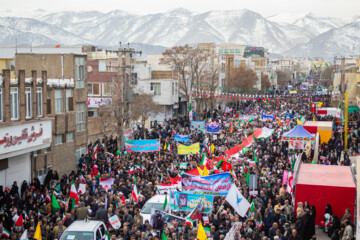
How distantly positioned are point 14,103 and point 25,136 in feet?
4.98

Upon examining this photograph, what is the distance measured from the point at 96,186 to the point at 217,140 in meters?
15.3

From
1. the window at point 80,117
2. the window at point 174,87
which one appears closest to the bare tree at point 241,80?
the window at point 174,87

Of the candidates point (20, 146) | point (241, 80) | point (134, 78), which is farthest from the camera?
point (241, 80)

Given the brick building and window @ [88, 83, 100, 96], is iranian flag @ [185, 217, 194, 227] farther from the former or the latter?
window @ [88, 83, 100, 96]

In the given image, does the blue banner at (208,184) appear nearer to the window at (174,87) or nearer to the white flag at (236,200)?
the white flag at (236,200)

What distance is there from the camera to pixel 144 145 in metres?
28.4

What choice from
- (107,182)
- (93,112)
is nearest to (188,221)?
(107,182)

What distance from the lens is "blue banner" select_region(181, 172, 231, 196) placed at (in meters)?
18.2

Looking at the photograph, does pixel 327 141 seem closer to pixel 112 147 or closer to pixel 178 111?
pixel 112 147

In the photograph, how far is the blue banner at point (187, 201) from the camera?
55.2ft

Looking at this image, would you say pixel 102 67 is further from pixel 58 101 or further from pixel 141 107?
pixel 58 101

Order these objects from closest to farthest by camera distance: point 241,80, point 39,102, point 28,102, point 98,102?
point 28,102 < point 39,102 < point 98,102 < point 241,80

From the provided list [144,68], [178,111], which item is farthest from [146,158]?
[178,111]

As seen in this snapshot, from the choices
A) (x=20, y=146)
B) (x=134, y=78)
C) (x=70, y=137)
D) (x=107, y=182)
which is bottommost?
(x=107, y=182)
